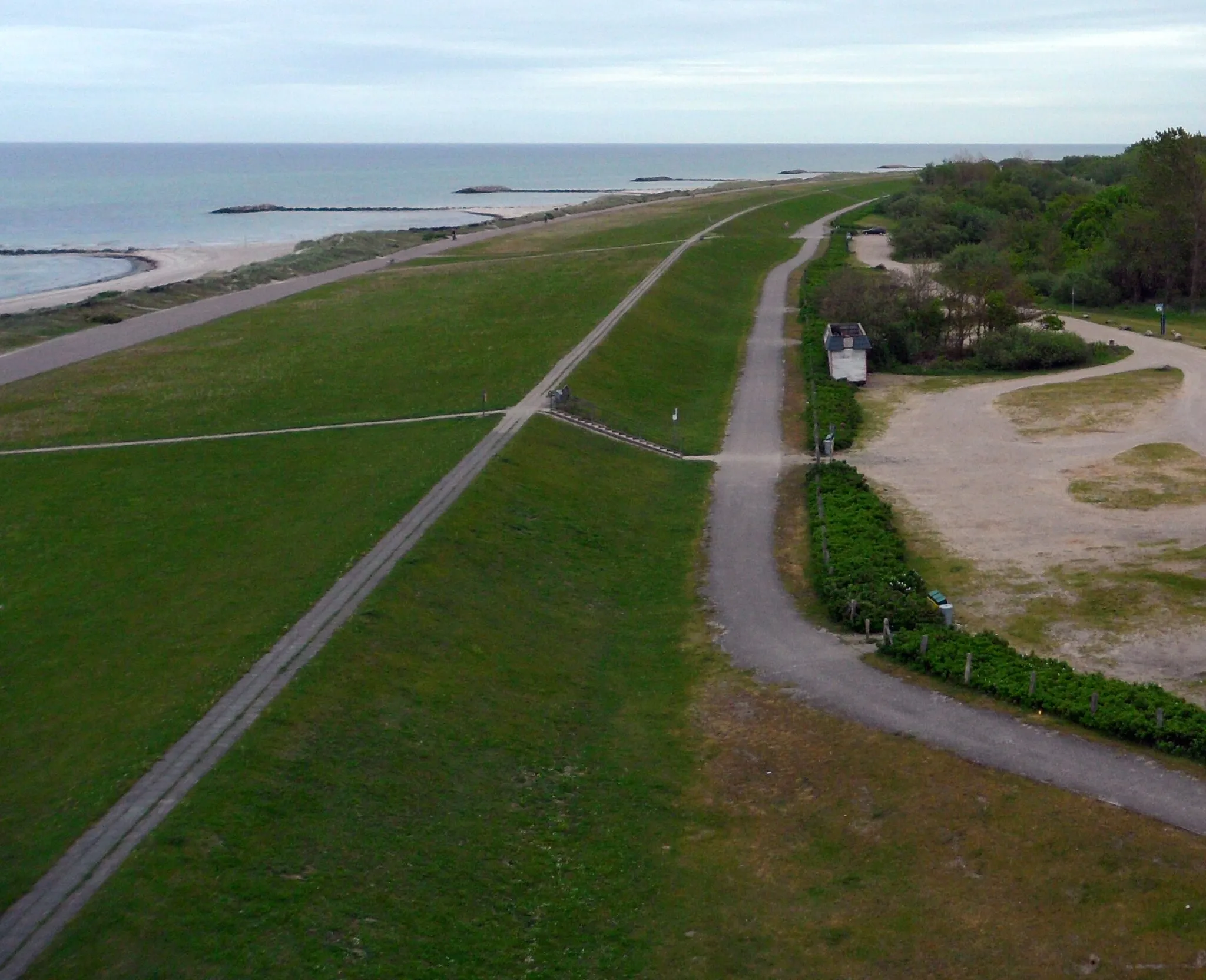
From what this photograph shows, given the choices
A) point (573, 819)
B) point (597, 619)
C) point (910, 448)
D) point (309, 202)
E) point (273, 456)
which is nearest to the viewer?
point (573, 819)

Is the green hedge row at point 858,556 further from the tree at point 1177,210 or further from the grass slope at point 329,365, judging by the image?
the tree at point 1177,210

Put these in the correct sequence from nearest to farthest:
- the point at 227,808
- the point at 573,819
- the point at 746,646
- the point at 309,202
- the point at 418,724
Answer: the point at 227,808
the point at 573,819
the point at 418,724
the point at 746,646
the point at 309,202

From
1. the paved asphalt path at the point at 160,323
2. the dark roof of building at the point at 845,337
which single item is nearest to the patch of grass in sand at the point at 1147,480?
the dark roof of building at the point at 845,337

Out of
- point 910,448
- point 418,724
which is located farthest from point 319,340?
point 418,724

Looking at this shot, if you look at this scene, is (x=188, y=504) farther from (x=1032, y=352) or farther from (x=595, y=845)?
(x=1032, y=352)

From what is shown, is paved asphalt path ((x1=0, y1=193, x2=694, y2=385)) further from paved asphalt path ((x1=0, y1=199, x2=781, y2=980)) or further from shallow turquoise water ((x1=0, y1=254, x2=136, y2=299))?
paved asphalt path ((x1=0, y1=199, x2=781, y2=980))

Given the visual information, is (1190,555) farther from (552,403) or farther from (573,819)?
(552,403)
